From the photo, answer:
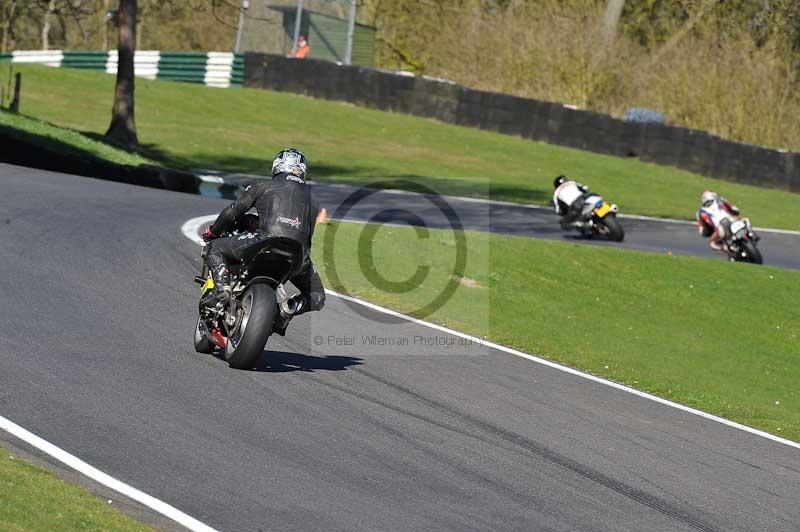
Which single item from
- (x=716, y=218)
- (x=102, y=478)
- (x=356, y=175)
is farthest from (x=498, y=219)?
(x=102, y=478)

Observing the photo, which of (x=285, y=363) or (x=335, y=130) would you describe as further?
(x=335, y=130)

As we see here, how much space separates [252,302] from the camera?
325 inches

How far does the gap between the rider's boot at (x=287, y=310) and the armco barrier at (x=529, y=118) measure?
85.4 feet

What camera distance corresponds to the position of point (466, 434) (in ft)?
25.2

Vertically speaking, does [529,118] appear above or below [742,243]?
above

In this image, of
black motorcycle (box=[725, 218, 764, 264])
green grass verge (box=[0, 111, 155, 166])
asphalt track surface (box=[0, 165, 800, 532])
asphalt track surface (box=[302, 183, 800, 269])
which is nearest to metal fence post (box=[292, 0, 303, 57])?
asphalt track surface (box=[302, 183, 800, 269])

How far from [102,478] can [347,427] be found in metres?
1.87

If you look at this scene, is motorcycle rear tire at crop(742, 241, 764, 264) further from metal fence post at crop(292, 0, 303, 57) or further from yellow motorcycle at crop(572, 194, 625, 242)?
metal fence post at crop(292, 0, 303, 57)

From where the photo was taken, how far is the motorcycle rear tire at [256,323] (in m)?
8.22

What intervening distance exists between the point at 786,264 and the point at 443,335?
12.1 m

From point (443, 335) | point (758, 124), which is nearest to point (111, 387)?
point (443, 335)

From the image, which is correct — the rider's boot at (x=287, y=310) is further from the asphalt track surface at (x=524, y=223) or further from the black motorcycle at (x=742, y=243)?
the black motorcycle at (x=742, y=243)

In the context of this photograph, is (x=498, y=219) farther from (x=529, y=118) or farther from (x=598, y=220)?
(x=529, y=118)

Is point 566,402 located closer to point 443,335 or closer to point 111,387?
point 443,335
